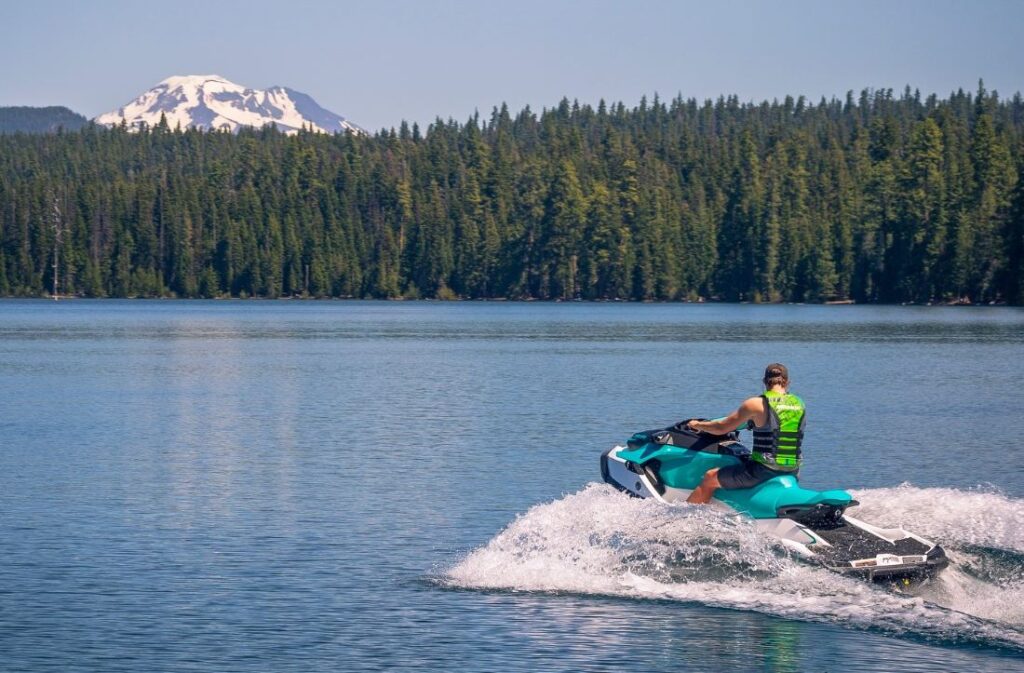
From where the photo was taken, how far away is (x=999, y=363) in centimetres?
5819

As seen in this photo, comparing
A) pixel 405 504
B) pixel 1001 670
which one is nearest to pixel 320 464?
pixel 405 504

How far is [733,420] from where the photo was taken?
17.2 m

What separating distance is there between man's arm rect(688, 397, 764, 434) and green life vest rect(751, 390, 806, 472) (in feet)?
0.46

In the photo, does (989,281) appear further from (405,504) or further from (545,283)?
(405,504)

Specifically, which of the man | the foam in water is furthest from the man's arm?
the foam in water

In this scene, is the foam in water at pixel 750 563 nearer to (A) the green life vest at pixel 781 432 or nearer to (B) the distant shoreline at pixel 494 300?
(A) the green life vest at pixel 781 432

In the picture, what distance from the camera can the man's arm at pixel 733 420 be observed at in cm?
1686

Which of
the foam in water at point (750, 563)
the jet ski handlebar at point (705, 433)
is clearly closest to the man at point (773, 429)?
the foam in water at point (750, 563)

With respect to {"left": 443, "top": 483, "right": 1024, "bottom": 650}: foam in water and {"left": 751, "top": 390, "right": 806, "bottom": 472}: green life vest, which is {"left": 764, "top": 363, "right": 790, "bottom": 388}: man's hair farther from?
{"left": 443, "top": 483, "right": 1024, "bottom": 650}: foam in water

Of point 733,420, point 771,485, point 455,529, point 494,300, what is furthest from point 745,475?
point 494,300

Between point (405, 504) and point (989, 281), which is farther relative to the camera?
point (989, 281)

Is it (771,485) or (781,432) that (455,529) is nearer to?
(771,485)

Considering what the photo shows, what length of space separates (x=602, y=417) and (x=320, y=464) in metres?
10.7

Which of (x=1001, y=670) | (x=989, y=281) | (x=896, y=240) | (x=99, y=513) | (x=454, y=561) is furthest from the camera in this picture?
(x=896, y=240)
